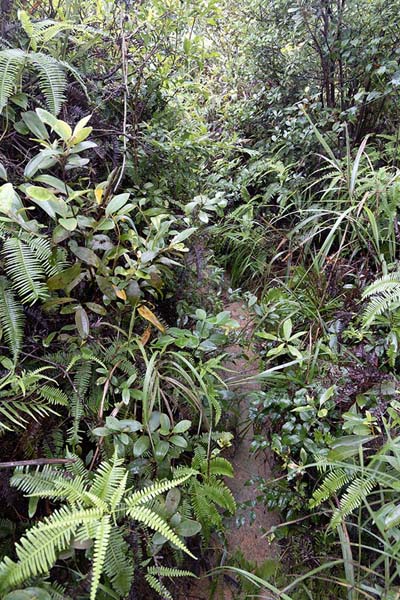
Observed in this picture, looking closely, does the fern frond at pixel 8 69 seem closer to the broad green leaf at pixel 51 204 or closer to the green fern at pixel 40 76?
the green fern at pixel 40 76

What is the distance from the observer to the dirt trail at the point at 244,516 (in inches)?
52.1

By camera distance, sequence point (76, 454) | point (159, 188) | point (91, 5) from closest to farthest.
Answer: point (76, 454) < point (159, 188) < point (91, 5)

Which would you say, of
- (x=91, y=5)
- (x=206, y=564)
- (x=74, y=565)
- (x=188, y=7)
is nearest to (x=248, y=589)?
(x=206, y=564)

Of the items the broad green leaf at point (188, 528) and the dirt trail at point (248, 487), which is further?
the dirt trail at point (248, 487)

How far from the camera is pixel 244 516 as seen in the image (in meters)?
1.47

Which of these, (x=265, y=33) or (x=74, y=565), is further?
(x=265, y=33)

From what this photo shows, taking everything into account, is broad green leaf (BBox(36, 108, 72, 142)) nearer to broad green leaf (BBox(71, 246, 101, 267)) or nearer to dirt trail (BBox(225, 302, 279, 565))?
broad green leaf (BBox(71, 246, 101, 267))

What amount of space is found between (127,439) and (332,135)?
217 cm

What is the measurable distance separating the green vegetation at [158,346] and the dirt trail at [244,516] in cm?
3

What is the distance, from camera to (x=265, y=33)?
9.40ft

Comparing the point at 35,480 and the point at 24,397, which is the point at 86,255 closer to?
the point at 24,397

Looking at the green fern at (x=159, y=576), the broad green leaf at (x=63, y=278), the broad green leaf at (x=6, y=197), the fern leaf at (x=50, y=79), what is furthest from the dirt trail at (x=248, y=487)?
the fern leaf at (x=50, y=79)

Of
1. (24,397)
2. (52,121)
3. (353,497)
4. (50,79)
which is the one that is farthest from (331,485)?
(50,79)

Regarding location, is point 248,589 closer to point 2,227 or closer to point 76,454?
point 76,454
